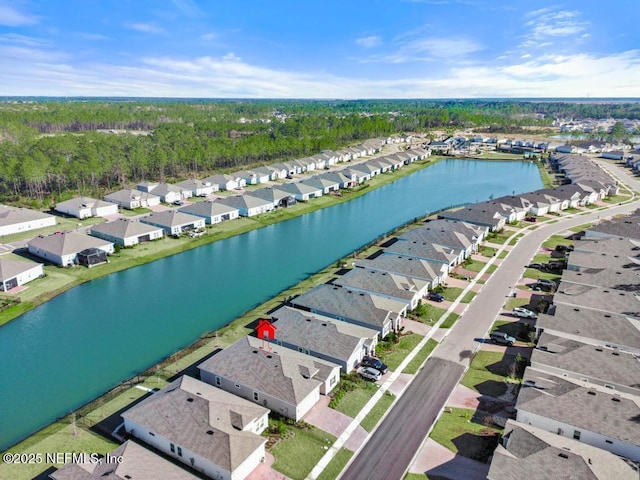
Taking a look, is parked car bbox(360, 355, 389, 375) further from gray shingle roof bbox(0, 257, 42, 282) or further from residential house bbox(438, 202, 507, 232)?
residential house bbox(438, 202, 507, 232)

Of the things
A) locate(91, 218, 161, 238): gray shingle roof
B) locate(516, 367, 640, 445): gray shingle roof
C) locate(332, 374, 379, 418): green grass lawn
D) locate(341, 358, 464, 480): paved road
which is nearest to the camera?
locate(341, 358, 464, 480): paved road

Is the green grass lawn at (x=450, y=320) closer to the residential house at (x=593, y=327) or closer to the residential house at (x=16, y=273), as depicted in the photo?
the residential house at (x=593, y=327)

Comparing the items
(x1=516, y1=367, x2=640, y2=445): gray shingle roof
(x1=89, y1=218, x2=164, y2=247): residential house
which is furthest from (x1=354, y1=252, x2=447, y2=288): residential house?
(x1=89, y1=218, x2=164, y2=247): residential house

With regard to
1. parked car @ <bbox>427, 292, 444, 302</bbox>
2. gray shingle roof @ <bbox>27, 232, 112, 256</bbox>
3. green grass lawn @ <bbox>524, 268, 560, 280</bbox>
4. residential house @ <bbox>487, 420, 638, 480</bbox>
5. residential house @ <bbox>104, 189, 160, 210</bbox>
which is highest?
residential house @ <bbox>104, 189, 160, 210</bbox>

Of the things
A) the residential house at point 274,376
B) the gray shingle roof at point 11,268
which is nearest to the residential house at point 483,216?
the residential house at point 274,376

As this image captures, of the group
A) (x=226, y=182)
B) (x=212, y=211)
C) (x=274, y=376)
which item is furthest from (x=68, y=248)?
(x=226, y=182)

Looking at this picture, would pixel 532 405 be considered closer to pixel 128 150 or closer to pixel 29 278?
pixel 29 278

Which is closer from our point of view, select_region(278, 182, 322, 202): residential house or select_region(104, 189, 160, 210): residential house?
select_region(104, 189, 160, 210): residential house
